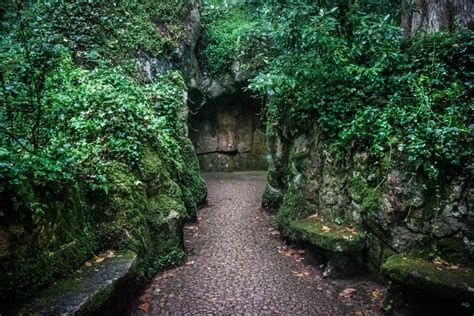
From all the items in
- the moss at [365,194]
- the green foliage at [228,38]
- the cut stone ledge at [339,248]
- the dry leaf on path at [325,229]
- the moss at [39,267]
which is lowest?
the cut stone ledge at [339,248]

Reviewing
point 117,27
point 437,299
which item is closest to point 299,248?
point 437,299

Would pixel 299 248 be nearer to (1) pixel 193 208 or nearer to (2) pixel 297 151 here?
(2) pixel 297 151

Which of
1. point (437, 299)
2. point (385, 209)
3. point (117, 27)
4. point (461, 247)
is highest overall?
point (117, 27)

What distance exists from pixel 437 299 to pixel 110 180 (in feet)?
15.7

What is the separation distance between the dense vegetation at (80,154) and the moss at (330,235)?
235 cm

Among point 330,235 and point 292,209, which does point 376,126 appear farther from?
point 292,209

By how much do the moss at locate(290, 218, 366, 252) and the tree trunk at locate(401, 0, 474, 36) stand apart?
14.6 ft

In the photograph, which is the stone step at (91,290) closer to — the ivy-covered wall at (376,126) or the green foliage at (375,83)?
the ivy-covered wall at (376,126)

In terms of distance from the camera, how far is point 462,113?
5430 mm

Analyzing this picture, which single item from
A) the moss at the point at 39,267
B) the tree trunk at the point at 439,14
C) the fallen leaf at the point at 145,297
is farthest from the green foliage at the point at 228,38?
the moss at the point at 39,267

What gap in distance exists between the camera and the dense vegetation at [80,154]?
3.79 metres

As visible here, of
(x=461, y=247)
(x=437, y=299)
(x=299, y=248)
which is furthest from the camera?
(x=299, y=248)

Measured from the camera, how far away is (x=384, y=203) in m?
5.58

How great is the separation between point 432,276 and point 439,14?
6.20 metres
